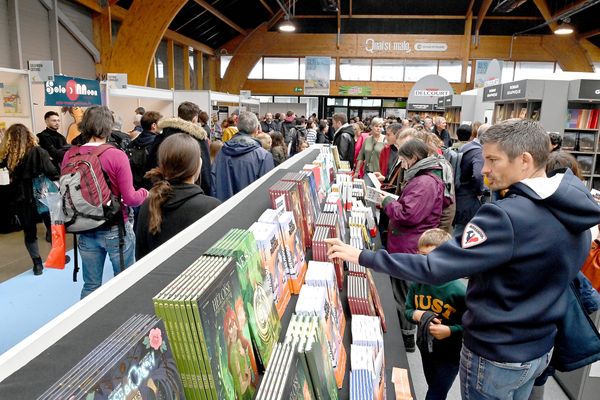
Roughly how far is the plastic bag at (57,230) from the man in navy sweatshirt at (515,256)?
1.92m

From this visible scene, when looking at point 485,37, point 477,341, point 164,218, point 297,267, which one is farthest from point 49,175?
point 485,37

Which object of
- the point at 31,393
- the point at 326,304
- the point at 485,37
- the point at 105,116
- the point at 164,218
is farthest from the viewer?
the point at 485,37

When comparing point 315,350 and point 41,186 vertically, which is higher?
point 315,350

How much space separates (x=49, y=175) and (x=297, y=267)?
3.88m

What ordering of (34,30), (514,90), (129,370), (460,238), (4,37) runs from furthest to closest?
(34,30)
(4,37)
(514,90)
(460,238)
(129,370)

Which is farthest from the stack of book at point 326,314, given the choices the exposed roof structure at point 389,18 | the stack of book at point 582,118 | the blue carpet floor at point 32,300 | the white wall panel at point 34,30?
the exposed roof structure at point 389,18

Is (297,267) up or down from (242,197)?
down

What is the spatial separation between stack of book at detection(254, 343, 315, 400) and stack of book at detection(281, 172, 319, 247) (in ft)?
3.36

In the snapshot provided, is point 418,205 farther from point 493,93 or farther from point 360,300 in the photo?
point 493,93

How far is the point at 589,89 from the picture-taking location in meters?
6.46

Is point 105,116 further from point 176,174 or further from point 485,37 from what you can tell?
point 485,37

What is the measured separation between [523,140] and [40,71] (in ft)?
20.6

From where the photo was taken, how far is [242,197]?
223 centimetres

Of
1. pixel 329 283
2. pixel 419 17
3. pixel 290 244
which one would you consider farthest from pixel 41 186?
pixel 419 17
